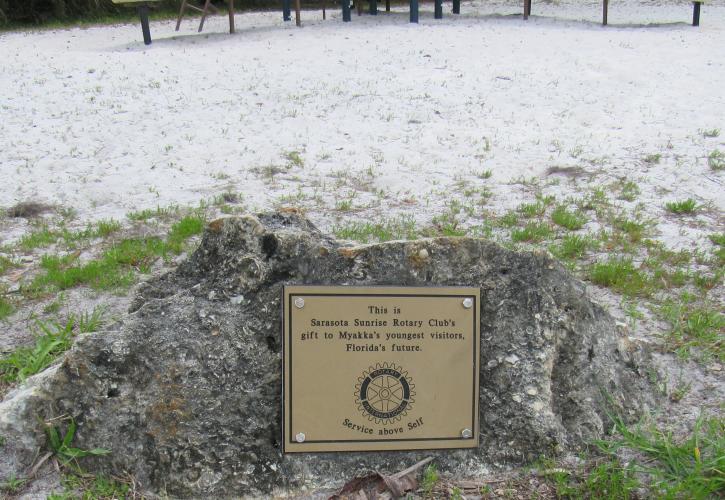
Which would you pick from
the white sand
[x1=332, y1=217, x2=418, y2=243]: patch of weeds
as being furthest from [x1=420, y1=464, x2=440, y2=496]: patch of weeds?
the white sand

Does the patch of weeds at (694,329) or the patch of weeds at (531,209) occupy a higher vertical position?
the patch of weeds at (531,209)

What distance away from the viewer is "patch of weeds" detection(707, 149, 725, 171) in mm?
7129

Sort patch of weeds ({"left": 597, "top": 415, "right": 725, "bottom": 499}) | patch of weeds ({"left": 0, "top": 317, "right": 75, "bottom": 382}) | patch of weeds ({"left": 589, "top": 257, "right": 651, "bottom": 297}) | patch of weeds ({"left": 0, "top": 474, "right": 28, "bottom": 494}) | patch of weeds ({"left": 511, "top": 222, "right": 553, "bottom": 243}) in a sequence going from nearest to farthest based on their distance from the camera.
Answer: patch of weeds ({"left": 597, "top": 415, "right": 725, "bottom": 499}) < patch of weeds ({"left": 0, "top": 474, "right": 28, "bottom": 494}) < patch of weeds ({"left": 0, "top": 317, "right": 75, "bottom": 382}) < patch of weeds ({"left": 589, "top": 257, "right": 651, "bottom": 297}) < patch of weeds ({"left": 511, "top": 222, "right": 553, "bottom": 243})

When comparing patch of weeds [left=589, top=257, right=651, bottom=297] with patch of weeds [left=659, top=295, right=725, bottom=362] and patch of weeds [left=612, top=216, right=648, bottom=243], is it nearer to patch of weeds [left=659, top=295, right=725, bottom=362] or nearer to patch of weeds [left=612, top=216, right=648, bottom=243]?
patch of weeds [left=659, top=295, right=725, bottom=362]

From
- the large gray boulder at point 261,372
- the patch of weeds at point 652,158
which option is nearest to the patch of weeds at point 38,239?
the large gray boulder at point 261,372

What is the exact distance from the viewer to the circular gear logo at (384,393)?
2979 mm

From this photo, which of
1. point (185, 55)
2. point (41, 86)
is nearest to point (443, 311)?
point (41, 86)

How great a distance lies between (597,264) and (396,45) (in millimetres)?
7273

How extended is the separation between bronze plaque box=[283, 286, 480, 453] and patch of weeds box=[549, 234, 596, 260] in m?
2.56

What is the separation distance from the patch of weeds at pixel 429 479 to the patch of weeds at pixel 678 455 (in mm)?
743

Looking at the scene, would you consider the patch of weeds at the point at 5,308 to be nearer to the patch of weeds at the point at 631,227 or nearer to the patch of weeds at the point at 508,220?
the patch of weeds at the point at 508,220

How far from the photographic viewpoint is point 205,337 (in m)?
3.01

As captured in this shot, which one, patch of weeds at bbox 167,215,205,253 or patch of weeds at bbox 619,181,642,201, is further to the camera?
patch of weeds at bbox 619,181,642,201

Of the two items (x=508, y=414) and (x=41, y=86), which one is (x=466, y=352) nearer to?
(x=508, y=414)
